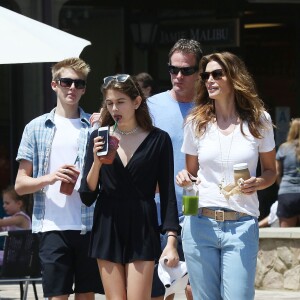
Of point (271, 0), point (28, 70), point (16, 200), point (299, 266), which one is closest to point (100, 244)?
point (16, 200)

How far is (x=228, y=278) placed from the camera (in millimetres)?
5781

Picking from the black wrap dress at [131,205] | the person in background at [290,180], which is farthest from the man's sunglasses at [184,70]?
the person in background at [290,180]

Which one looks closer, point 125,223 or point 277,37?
point 125,223

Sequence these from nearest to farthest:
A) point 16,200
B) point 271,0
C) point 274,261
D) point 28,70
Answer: point 16,200, point 274,261, point 28,70, point 271,0

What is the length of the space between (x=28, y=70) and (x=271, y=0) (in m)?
3.57

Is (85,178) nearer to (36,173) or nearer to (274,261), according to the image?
(36,173)

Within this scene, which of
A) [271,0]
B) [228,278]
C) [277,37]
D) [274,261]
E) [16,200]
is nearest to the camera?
[228,278]

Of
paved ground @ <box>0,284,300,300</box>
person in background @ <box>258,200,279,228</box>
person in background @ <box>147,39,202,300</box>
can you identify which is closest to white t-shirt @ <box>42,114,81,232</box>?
person in background @ <box>147,39,202,300</box>

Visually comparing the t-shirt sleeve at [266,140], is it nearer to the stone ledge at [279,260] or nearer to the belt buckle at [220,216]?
the belt buckle at [220,216]

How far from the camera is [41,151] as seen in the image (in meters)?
6.81

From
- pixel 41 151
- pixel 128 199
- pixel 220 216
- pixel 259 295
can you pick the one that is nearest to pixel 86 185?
pixel 128 199

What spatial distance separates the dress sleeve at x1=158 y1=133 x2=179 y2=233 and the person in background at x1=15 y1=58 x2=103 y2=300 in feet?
2.20

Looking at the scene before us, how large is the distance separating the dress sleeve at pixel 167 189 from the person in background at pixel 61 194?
0.67 metres

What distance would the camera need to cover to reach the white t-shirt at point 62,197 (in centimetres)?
672
